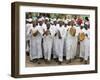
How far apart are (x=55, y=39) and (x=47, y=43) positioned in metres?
0.09

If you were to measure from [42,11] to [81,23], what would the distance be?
42 cm

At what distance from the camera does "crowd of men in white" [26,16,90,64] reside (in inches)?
82.1

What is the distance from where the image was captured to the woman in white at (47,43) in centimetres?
212

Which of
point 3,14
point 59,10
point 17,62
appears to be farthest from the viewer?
point 59,10

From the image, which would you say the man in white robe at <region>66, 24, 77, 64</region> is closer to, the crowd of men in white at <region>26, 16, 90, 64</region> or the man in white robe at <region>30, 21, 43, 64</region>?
the crowd of men in white at <region>26, 16, 90, 64</region>

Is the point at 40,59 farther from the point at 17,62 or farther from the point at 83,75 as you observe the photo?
the point at 83,75

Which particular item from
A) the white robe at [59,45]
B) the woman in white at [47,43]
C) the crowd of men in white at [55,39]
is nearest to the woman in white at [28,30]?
the crowd of men in white at [55,39]

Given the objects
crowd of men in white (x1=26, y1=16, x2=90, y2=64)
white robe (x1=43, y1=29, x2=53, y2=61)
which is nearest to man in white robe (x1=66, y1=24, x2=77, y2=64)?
crowd of men in white (x1=26, y1=16, x2=90, y2=64)

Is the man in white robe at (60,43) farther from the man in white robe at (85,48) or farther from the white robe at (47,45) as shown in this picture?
the man in white robe at (85,48)

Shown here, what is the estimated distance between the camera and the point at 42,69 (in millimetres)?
2119

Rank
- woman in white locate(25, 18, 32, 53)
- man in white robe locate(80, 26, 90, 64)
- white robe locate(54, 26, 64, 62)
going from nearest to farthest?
woman in white locate(25, 18, 32, 53) → white robe locate(54, 26, 64, 62) → man in white robe locate(80, 26, 90, 64)

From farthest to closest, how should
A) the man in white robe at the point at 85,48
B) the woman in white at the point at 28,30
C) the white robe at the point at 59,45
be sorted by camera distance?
the man in white robe at the point at 85,48
the white robe at the point at 59,45
the woman in white at the point at 28,30

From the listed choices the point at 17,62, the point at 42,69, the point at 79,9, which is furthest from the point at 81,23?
the point at 17,62

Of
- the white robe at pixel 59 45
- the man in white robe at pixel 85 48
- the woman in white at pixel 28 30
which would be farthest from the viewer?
the man in white robe at pixel 85 48
